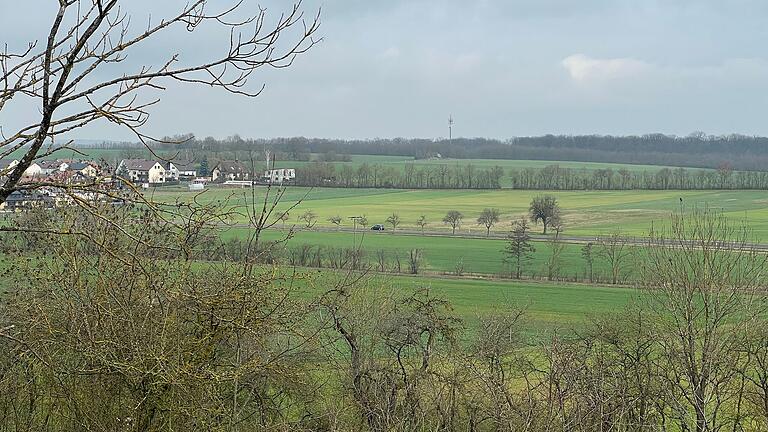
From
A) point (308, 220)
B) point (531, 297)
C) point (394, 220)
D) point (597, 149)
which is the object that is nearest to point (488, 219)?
point (394, 220)

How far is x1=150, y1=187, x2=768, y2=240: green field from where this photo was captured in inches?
2232

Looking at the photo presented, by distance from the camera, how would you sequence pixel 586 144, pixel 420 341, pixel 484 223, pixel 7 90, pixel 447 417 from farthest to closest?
pixel 586 144 < pixel 484 223 < pixel 420 341 < pixel 447 417 < pixel 7 90

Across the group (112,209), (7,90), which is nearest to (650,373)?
(112,209)

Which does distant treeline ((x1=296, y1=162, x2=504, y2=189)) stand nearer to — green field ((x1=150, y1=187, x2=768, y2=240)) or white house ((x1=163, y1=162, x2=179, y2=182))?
green field ((x1=150, y1=187, x2=768, y2=240))

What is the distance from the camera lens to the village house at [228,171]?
17092mm

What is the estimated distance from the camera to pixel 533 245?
47281 mm

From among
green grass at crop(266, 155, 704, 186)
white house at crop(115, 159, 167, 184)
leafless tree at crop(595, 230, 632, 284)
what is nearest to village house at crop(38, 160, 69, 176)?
white house at crop(115, 159, 167, 184)

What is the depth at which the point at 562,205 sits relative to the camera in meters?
66.7

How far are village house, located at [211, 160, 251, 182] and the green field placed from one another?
1181 inches

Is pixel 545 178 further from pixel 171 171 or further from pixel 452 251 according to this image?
pixel 171 171

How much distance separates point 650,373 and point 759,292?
6.90m

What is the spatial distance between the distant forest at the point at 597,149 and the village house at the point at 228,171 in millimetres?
71213

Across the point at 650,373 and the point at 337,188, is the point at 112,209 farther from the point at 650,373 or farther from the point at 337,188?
Result: the point at 337,188

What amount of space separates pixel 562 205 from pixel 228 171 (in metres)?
51.2
